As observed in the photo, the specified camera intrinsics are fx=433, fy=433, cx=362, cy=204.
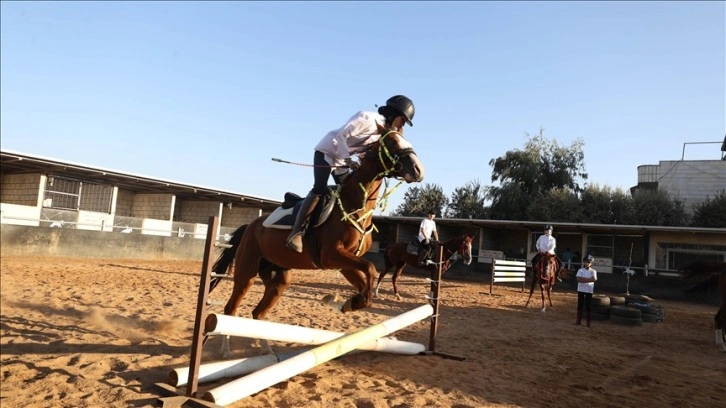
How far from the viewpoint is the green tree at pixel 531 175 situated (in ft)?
120

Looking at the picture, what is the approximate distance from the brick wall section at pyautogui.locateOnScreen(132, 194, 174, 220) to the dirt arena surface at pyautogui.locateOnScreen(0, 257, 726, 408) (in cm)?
1459

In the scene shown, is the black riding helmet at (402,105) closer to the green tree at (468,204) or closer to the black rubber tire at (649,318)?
the black rubber tire at (649,318)

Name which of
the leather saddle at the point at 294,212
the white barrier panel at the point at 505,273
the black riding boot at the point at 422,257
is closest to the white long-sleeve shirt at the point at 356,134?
the leather saddle at the point at 294,212

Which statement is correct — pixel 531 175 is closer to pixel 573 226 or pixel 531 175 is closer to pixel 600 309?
pixel 573 226

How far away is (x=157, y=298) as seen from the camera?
9.83 meters

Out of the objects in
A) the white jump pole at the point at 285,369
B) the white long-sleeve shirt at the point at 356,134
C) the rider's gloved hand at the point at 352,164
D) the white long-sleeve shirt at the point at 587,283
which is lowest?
the white jump pole at the point at 285,369

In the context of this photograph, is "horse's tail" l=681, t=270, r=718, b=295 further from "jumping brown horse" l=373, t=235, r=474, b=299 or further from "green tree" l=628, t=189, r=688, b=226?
"green tree" l=628, t=189, r=688, b=226

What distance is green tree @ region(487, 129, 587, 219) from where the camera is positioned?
3662cm

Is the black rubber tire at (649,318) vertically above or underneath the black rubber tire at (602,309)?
underneath

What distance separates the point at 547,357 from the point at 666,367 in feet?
5.67

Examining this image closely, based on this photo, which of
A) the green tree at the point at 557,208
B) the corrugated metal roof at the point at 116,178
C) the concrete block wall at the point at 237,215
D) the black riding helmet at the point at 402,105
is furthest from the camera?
the green tree at the point at 557,208

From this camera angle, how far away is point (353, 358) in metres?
5.71

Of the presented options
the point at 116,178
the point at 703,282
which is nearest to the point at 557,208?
the point at 703,282

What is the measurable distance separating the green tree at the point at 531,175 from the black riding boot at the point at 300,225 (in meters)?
33.9
